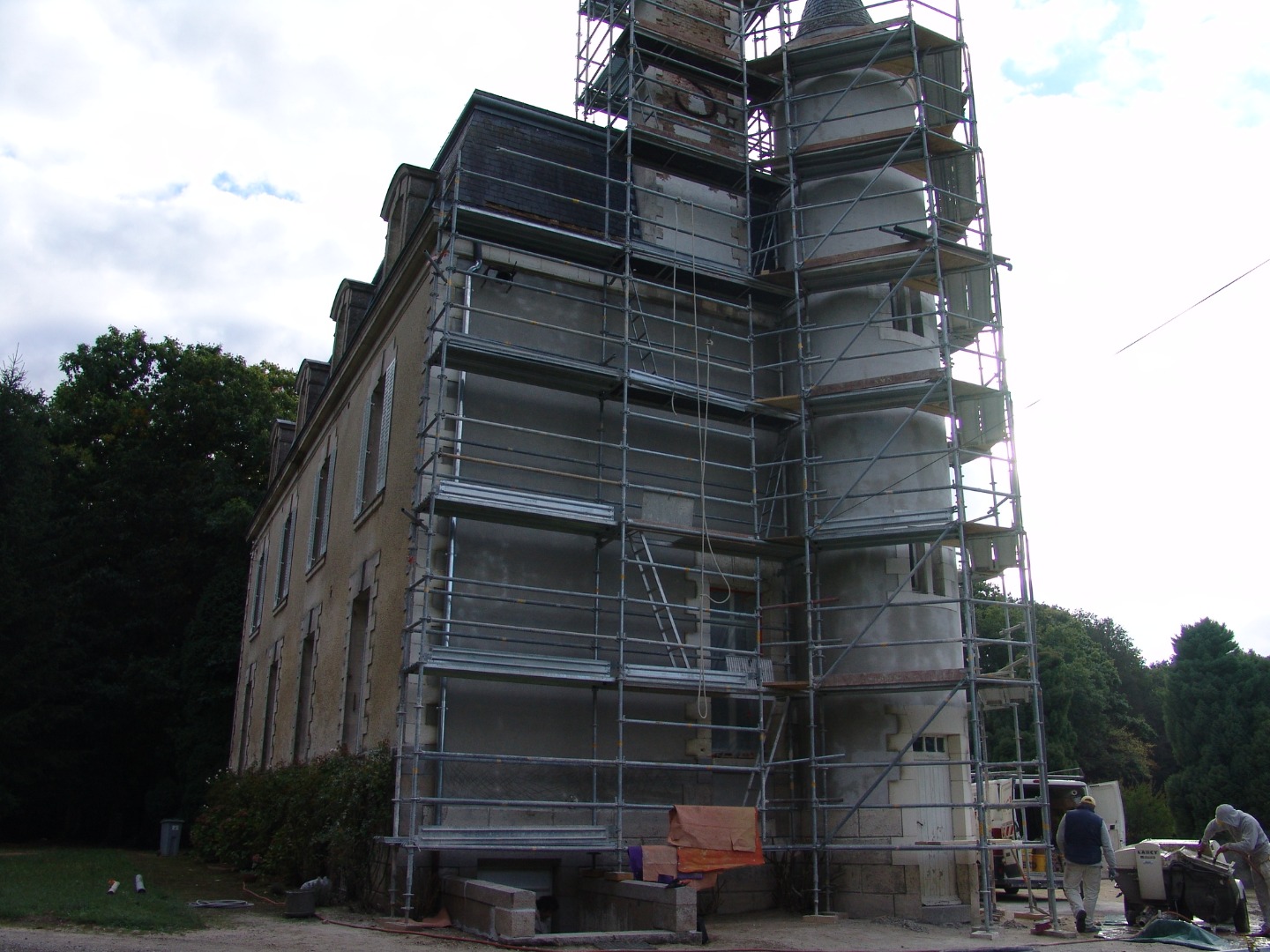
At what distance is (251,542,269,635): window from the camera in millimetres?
24906

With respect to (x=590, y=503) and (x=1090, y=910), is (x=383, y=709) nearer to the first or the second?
(x=590, y=503)

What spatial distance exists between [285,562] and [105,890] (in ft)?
37.5

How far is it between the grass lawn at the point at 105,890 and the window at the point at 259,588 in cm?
602

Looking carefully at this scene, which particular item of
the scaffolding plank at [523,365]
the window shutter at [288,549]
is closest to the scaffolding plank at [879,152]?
the scaffolding plank at [523,365]

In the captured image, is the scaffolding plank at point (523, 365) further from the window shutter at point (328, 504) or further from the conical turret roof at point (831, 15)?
the conical turret roof at point (831, 15)

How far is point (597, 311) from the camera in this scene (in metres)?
13.8

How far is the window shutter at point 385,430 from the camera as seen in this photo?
47.7 feet

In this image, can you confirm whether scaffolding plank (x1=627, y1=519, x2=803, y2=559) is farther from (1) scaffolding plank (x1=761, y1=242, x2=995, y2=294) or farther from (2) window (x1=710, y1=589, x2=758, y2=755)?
(1) scaffolding plank (x1=761, y1=242, x2=995, y2=294)

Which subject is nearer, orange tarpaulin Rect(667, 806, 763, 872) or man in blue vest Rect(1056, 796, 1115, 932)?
orange tarpaulin Rect(667, 806, 763, 872)

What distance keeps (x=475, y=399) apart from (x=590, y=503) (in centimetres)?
184

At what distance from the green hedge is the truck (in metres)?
6.44

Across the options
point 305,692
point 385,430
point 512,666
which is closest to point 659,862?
point 512,666

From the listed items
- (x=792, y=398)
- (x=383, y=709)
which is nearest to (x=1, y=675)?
(x=383, y=709)

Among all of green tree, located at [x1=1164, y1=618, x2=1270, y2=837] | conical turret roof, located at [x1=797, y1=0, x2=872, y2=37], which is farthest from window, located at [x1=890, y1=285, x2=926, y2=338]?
green tree, located at [x1=1164, y1=618, x2=1270, y2=837]
